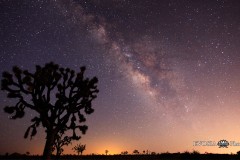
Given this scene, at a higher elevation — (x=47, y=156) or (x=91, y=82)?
(x=91, y=82)

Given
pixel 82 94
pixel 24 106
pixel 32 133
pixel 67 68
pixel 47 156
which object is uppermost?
pixel 67 68

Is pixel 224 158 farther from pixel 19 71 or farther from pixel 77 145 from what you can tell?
pixel 77 145

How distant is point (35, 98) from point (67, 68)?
3.20 meters

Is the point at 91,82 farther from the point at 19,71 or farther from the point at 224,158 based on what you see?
the point at 224,158

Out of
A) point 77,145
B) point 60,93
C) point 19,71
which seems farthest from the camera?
point 77,145

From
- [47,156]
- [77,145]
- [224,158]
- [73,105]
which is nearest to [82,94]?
[73,105]

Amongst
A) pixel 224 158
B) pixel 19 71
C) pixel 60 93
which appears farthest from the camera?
pixel 224 158

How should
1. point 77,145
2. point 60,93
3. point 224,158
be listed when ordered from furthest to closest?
1. point 77,145
2. point 224,158
3. point 60,93

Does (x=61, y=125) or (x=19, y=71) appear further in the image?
(x=61, y=125)

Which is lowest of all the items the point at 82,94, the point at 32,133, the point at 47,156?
the point at 47,156

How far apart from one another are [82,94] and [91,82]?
1.12 meters

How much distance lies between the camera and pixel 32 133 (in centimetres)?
1911

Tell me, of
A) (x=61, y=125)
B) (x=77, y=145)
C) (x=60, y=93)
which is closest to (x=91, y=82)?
(x=60, y=93)

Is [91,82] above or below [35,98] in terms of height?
above
